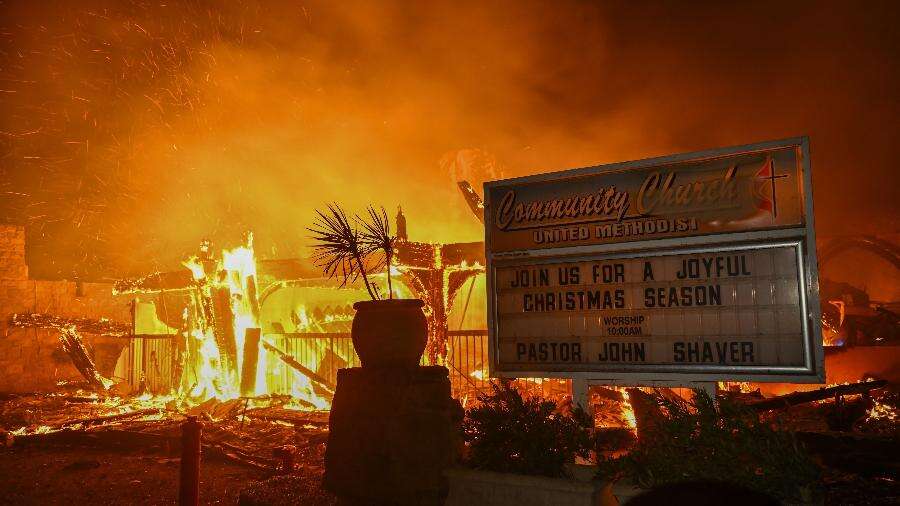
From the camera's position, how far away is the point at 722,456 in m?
4.20

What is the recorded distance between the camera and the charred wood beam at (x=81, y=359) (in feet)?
64.0

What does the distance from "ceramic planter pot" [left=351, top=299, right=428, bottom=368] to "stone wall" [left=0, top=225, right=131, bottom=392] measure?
1915 cm

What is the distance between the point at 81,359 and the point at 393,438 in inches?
740

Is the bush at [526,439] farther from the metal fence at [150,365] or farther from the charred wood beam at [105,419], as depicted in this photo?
the metal fence at [150,365]

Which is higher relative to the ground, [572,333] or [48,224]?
[48,224]

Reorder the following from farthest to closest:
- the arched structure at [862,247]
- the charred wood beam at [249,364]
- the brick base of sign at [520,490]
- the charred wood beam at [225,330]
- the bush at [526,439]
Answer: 1. the arched structure at [862,247]
2. the charred wood beam at [225,330]
3. the charred wood beam at [249,364]
4. the bush at [526,439]
5. the brick base of sign at [520,490]

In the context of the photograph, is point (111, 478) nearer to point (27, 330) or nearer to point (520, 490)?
point (520, 490)

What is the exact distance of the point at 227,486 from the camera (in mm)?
8719

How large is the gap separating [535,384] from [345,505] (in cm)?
949

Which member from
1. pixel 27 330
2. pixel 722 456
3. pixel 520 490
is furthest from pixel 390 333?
pixel 27 330

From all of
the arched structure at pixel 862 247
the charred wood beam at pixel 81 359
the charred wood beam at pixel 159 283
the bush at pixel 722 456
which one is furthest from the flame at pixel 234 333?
the arched structure at pixel 862 247

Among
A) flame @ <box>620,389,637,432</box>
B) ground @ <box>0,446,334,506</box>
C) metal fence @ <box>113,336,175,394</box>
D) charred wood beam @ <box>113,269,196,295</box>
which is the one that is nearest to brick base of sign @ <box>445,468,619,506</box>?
ground @ <box>0,446,334,506</box>

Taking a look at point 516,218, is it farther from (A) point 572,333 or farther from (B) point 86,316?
(B) point 86,316

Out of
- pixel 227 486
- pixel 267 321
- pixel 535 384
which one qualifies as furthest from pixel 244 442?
pixel 267 321
